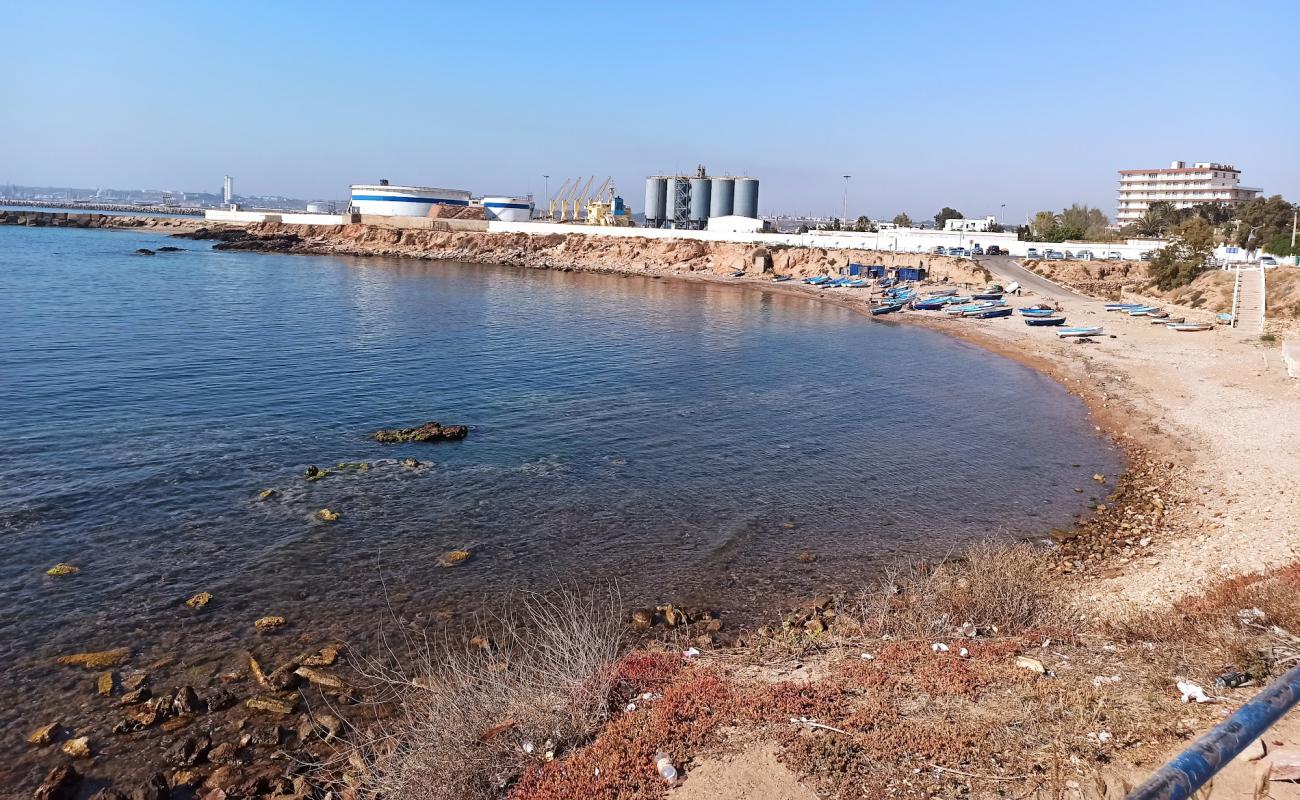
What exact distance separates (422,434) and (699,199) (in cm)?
11600

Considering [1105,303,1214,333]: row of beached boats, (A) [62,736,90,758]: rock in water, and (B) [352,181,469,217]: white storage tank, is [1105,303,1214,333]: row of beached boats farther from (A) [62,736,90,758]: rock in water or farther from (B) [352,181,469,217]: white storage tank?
(B) [352,181,469,217]: white storage tank

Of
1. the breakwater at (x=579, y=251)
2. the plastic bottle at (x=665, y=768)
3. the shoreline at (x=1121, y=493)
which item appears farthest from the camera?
the breakwater at (x=579, y=251)

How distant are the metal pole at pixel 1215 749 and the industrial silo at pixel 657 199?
137313mm

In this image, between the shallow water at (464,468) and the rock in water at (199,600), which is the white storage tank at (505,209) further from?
the rock in water at (199,600)

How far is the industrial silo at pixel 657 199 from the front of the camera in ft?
450

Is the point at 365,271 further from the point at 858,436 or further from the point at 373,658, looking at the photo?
the point at 373,658

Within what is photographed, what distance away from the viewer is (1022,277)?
7000 centimetres

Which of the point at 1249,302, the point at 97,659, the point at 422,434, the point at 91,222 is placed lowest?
the point at 97,659

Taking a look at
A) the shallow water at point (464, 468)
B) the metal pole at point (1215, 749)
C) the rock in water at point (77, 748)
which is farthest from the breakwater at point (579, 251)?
the metal pole at point (1215, 749)

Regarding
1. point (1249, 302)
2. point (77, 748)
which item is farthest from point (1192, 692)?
point (1249, 302)

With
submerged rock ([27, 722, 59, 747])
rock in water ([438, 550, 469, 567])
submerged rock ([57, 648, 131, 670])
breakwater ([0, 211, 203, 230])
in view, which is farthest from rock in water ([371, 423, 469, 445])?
breakwater ([0, 211, 203, 230])

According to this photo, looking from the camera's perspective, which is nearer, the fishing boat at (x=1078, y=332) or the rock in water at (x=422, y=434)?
the rock in water at (x=422, y=434)

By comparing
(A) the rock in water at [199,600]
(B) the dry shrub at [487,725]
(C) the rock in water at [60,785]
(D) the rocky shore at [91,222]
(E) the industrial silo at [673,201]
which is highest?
(E) the industrial silo at [673,201]

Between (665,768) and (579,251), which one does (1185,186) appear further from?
(665,768)
